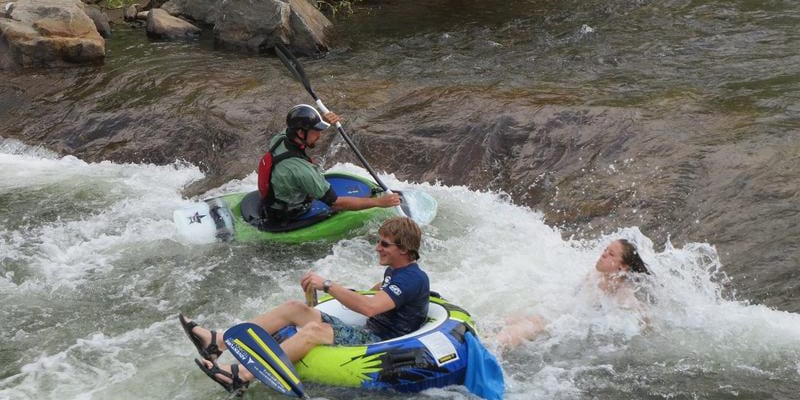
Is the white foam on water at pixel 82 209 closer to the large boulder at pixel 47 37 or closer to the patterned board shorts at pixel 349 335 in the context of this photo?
the large boulder at pixel 47 37

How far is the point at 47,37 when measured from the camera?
10.5m

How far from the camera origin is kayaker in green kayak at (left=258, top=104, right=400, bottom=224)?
254 inches

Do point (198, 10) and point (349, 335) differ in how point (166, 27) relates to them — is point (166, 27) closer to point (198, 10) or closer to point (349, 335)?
point (198, 10)

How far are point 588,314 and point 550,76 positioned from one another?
4140 mm

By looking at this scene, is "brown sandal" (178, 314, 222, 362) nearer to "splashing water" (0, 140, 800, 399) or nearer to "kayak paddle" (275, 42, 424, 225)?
"splashing water" (0, 140, 800, 399)

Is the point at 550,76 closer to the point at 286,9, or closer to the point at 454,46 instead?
the point at 454,46

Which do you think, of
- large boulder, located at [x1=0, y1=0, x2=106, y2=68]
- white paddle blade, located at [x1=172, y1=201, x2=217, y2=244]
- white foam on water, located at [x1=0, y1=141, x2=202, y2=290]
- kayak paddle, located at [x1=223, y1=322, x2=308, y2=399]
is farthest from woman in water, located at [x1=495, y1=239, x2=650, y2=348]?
large boulder, located at [x1=0, y1=0, x2=106, y2=68]

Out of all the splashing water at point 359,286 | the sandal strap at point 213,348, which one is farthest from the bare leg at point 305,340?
the sandal strap at point 213,348

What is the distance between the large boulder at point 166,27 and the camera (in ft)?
38.6

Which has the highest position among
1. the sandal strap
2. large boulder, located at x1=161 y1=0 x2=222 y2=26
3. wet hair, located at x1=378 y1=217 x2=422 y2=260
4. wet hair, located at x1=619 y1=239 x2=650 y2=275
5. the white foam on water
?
wet hair, located at x1=378 y1=217 x2=422 y2=260

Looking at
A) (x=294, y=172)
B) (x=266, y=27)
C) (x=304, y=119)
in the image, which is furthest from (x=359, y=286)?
(x=266, y=27)

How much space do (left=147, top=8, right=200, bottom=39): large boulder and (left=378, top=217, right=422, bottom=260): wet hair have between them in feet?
26.2

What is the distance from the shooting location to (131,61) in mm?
10742

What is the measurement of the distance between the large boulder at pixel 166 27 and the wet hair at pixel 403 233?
7992 mm
